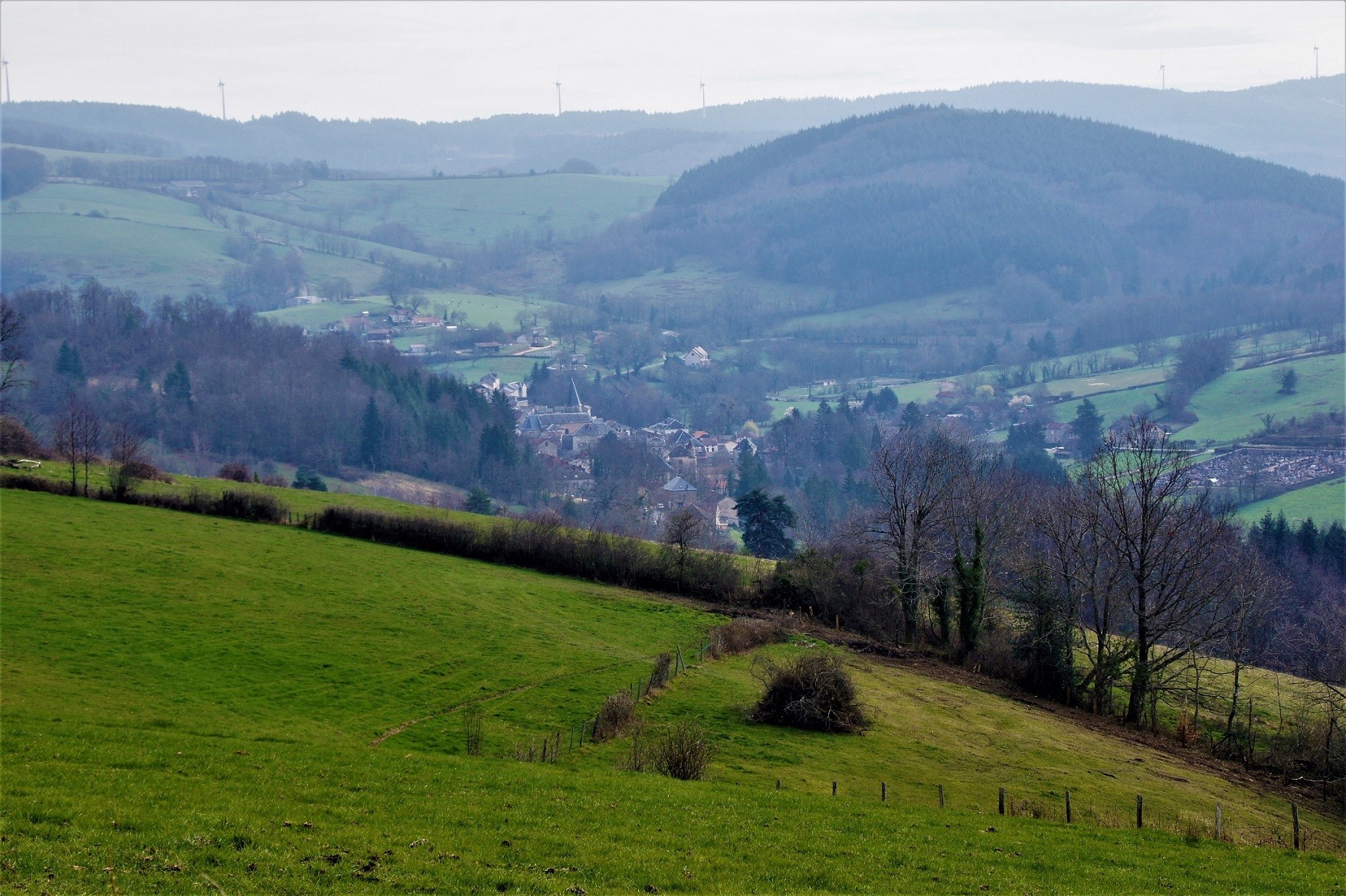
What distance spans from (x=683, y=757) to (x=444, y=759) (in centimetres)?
542

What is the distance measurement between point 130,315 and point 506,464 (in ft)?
195

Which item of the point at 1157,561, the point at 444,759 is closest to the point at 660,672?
the point at 444,759

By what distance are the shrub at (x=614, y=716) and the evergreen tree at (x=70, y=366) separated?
114 meters

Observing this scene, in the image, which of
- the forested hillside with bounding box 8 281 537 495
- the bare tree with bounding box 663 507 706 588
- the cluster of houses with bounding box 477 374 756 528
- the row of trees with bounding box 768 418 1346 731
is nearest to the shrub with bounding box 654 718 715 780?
the row of trees with bounding box 768 418 1346 731

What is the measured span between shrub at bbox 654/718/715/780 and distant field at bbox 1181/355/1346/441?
124 metres

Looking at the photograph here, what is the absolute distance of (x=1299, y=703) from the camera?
131 feet

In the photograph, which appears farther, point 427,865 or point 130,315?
point 130,315

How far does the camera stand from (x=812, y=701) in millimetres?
31297

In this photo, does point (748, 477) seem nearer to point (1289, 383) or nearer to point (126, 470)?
point (126, 470)

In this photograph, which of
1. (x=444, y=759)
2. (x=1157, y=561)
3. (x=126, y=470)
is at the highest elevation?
(x=126, y=470)

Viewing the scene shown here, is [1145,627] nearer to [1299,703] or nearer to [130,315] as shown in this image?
[1299,703]

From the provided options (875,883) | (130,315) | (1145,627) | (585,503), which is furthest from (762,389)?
(875,883)

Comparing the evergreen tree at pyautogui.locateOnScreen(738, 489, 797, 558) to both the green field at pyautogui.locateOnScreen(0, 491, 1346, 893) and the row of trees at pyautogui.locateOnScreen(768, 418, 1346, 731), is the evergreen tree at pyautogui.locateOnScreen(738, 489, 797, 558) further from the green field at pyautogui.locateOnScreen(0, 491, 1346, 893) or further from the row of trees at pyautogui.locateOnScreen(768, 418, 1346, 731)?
the green field at pyautogui.locateOnScreen(0, 491, 1346, 893)

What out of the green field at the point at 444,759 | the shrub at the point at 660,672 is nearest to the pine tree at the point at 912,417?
the green field at the point at 444,759
